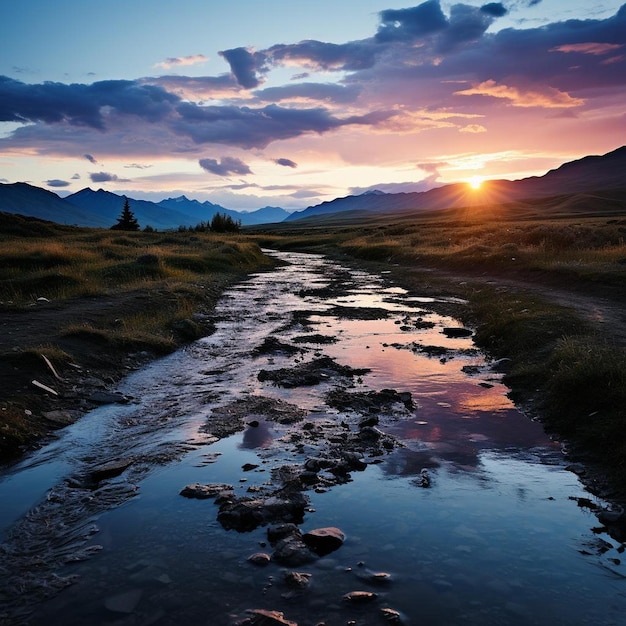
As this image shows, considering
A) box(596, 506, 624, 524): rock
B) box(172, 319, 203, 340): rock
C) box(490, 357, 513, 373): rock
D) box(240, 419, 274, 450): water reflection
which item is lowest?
box(596, 506, 624, 524): rock

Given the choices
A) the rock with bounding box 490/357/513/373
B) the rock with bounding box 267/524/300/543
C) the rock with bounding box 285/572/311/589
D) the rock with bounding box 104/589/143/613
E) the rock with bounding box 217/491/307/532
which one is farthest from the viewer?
the rock with bounding box 490/357/513/373

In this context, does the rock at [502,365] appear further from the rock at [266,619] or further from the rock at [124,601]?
the rock at [124,601]

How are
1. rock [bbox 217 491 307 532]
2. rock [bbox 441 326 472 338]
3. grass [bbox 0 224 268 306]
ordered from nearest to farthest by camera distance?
1. rock [bbox 217 491 307 532]
2. rock [bbox 441 326 472 338]
3. grass [bbox 0 224 268 306]

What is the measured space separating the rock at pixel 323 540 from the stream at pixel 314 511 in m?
0.10

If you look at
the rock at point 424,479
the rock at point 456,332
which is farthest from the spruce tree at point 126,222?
the rock at point 424,479

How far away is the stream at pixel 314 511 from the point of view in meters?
5.64

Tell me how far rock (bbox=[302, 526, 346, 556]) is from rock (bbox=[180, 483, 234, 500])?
6.14 feet

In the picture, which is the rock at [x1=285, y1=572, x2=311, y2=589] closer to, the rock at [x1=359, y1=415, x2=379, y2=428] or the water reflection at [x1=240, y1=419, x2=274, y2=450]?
the water reflection at [x1=240, y1=419, x2=274, y2=450]

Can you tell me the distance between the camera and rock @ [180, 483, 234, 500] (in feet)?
26.2

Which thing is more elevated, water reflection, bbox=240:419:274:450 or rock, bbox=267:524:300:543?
rock, bbox=267:524:300:543

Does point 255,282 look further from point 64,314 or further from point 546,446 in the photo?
point 546,446

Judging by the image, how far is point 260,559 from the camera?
6.36 m

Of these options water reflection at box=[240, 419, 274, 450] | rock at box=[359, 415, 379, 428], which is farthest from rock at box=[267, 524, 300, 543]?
rock at box=[359, 415, 379, 428]

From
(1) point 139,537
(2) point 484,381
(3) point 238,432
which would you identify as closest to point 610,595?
(1) point 139,537
